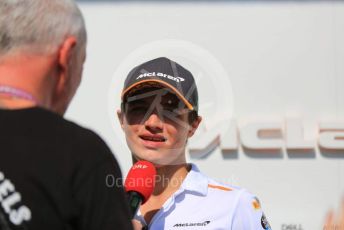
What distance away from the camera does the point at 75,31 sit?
3.62 feet

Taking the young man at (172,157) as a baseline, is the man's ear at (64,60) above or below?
above

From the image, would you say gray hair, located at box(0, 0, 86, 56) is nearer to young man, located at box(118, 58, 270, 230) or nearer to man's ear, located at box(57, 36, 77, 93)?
man's ear, located at box(57, 36, 77, 93)

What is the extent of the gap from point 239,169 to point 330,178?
1.85ft

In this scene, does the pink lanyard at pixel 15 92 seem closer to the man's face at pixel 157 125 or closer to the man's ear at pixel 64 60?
the man's ear at pixel 64 60

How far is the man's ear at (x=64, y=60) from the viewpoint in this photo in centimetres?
107

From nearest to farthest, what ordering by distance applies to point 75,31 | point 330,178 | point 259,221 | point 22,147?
point 22,147 → point 75,31 → point 259,221 → point 330,178

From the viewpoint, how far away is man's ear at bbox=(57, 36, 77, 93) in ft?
3.51

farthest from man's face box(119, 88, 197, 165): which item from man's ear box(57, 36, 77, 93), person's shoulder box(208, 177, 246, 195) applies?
man's ear box(57, 36, 77, 93)

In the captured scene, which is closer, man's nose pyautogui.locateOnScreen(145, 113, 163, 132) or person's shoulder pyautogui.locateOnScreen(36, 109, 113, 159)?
person's shoulder pyautogui.locateOnScreen(36, 109, 113, 159)

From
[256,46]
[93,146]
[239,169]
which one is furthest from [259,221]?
[256,46]

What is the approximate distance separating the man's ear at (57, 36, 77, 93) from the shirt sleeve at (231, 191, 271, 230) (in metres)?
0.90

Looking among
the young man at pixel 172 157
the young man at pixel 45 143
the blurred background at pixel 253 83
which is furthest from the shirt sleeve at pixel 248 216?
the blurred background at pixel 253 83

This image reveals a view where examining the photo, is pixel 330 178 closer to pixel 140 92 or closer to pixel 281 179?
pixel 281 179

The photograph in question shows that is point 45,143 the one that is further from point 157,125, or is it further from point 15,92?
point 157,125
